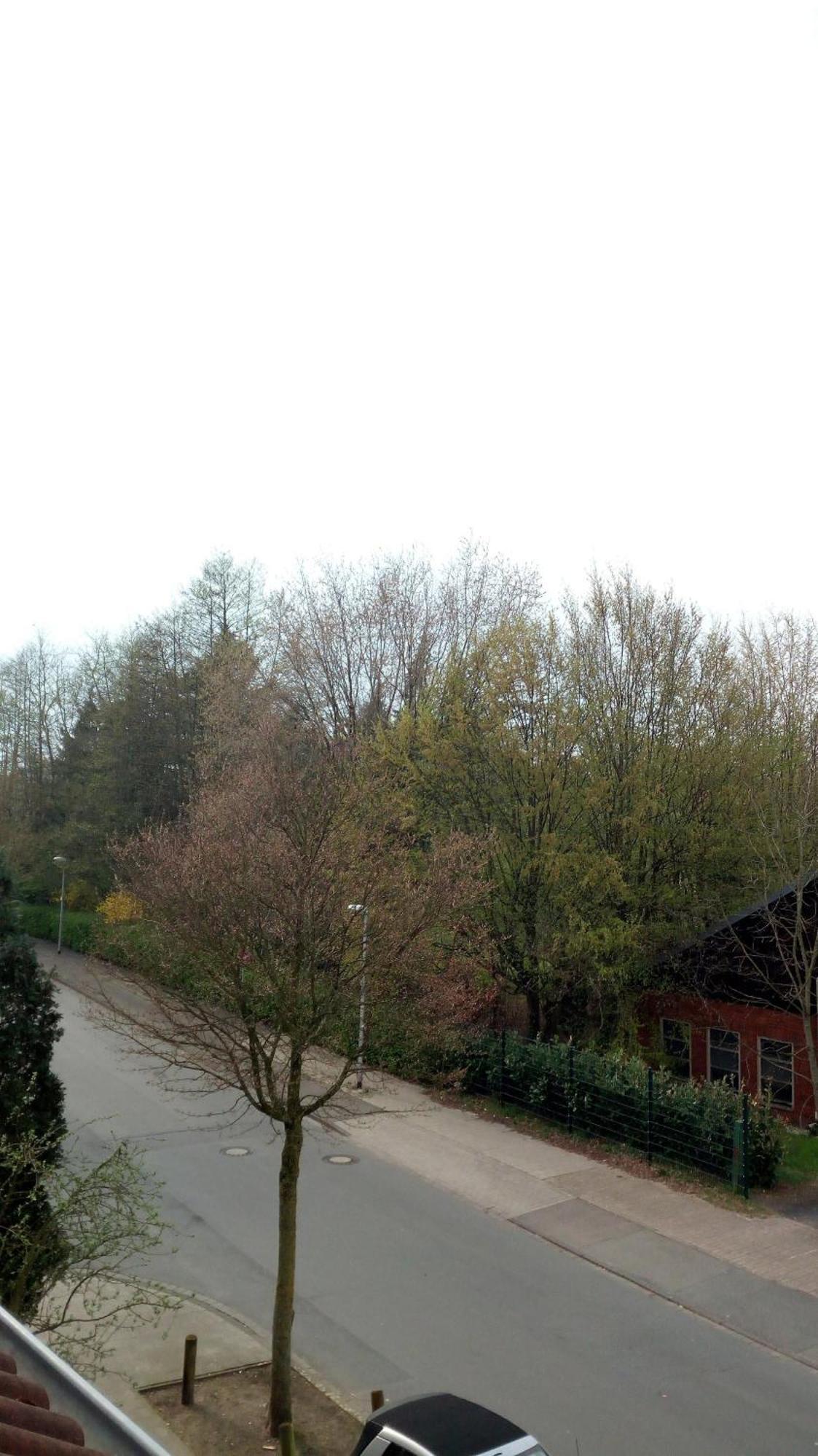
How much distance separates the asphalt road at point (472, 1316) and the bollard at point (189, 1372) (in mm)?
1332

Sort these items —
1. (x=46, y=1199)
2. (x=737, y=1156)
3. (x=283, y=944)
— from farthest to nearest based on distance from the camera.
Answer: (x=737, y=1156) < (x=283, y=944) < (x=46, y=1199)

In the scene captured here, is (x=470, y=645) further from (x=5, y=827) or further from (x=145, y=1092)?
(x=5, y=827)

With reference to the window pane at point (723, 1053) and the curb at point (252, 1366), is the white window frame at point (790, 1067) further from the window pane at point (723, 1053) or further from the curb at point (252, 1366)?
the curb at point (252, 1366)

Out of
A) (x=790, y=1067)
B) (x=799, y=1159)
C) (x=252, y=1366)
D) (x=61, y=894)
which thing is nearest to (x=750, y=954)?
(x=790, y=1067)

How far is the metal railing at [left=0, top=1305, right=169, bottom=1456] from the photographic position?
291 cm

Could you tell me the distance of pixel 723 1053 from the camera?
21203 mm

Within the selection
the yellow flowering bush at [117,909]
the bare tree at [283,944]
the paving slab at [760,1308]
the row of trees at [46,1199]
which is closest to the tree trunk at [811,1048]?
the paving slab at [760,1308]

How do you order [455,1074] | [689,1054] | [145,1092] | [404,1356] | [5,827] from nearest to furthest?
[404,1356], [455,1074], [145,1092], [689,1054], [5,827]

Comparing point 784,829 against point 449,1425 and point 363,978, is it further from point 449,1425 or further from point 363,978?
point 449,1425

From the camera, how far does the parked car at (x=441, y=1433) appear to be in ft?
23.9

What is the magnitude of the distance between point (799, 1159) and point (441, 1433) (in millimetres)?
11214

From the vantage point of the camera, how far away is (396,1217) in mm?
14164

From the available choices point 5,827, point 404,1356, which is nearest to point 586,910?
point 404,1356

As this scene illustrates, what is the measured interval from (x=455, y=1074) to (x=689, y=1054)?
1085 cm
